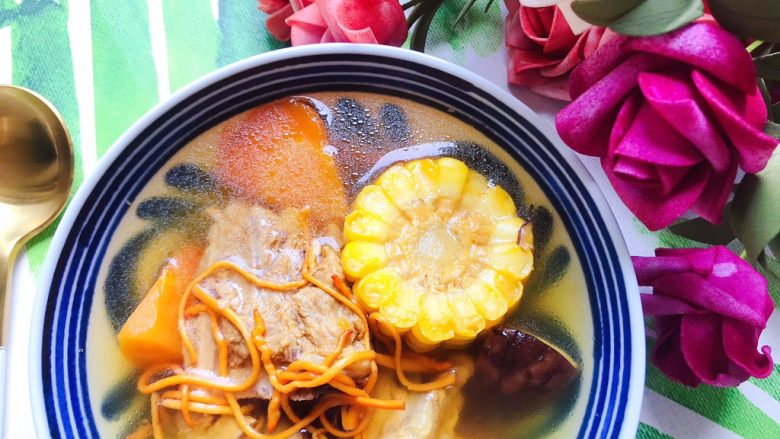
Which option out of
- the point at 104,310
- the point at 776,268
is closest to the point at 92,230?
the point at 104,310

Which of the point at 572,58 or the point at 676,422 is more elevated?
the point at 572,58

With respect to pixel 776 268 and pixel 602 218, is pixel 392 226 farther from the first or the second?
pixel 776 268

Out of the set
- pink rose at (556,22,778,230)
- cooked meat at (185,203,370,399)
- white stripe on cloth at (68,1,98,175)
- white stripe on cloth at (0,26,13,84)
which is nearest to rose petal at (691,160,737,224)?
pink rose at (556,22,778,230)

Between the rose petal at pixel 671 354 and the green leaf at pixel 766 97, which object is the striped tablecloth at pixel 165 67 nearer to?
the rose petal at pixel 671 354

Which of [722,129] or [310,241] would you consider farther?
[310,241]

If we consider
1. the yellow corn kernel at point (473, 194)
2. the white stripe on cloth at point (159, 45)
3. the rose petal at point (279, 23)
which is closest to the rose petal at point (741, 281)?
the yellow corn kernel at point (473, 194)

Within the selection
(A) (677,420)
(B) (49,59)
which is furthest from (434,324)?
(B) (49,59)

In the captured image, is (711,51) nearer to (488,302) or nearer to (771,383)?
(488,302)

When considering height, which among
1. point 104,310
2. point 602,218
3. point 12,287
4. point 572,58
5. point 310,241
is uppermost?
point 12,287
